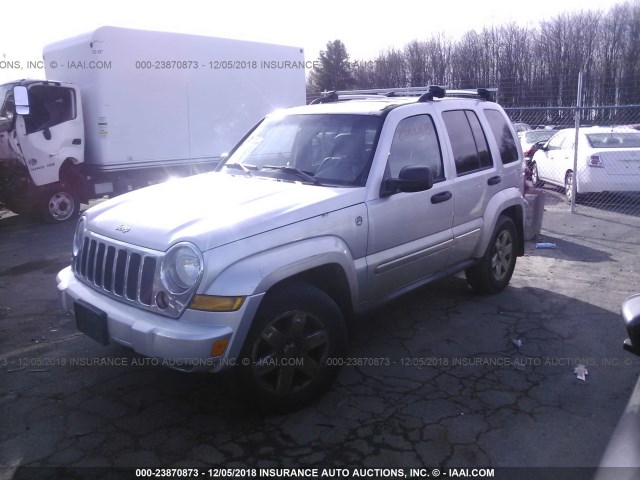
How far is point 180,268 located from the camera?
129 inches

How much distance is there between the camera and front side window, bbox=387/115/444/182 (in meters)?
4.46

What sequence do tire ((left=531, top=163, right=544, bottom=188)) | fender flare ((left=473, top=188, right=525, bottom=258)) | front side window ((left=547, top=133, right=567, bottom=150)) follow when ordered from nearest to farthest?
fender flare ((left=473, top=188, right=525, bottom=258)) < front side window ((left=547, top=133, right=567, bottom=150)) < tire ((left=531, top=163, right=544, bottom=188))

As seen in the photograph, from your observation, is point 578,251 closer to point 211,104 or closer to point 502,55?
point 211,104

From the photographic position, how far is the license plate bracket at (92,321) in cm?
347

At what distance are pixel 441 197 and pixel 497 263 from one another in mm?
1569

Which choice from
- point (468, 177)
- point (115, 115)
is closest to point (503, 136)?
point (468, 177)

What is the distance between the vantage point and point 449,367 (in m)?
4.34

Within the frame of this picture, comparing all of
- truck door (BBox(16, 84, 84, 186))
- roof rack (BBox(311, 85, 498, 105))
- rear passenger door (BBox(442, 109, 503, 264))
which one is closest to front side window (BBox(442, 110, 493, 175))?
rear passenger door (BBox(442, 109, 503, 264))

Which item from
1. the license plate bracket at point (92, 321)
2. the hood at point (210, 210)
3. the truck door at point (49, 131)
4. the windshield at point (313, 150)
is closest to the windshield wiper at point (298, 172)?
the windshield at point (313, 150)

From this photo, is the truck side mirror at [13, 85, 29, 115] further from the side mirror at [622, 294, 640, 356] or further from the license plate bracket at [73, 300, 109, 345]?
the side mirror at [622, 294, 640, 356]

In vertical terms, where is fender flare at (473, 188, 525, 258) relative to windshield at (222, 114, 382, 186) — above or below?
below

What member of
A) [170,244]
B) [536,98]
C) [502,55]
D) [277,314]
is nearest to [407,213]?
[277,314]

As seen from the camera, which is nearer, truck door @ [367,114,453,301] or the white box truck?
truck door @ [367,114,453,301]

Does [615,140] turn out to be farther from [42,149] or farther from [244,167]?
[42,149]
